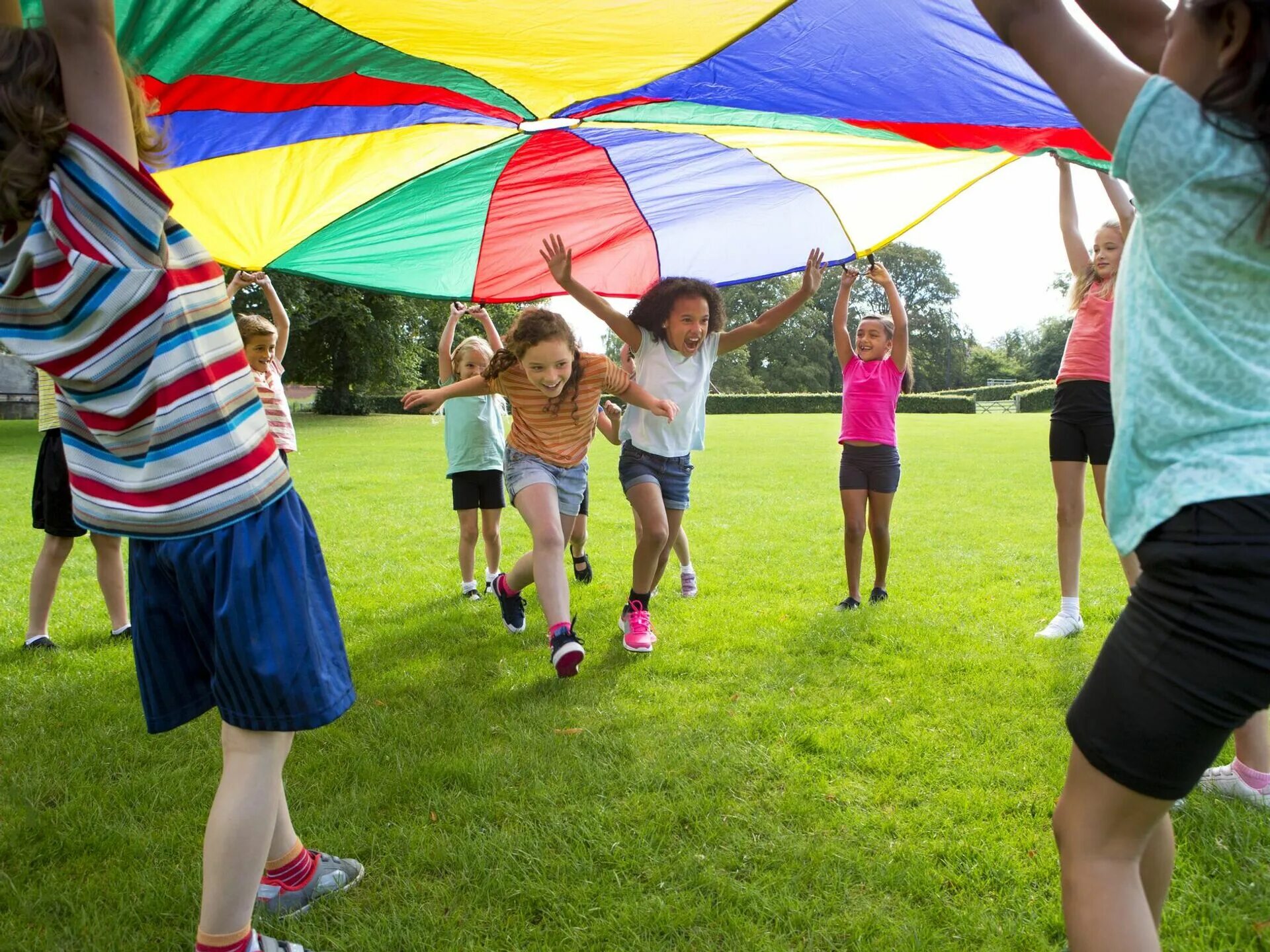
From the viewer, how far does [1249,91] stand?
3.77 ft

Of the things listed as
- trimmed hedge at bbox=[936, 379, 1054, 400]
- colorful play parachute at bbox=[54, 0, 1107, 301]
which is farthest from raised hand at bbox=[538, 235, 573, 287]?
trimmed hedge at bbox=[936, 379, 1054, 400]

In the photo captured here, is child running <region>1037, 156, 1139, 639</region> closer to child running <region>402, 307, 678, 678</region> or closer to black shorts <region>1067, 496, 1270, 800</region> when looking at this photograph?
child running <region>402, 307, 678, 678</region>

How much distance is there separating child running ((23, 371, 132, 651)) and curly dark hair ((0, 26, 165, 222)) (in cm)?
306

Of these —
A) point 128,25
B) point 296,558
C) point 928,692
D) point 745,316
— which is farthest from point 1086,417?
point 745,316

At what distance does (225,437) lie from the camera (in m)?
1.76

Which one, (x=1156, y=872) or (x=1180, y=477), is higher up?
(x=1180, y=477)

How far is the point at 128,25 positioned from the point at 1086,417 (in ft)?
14.1

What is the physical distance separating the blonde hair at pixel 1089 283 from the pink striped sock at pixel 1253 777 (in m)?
2.39

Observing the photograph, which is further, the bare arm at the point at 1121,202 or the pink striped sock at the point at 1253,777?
the bare arm at the point at 1121,202

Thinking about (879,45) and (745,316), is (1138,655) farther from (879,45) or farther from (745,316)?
(745,316)

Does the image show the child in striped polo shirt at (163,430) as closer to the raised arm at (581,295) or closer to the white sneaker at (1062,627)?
the raised arm at (581,295)

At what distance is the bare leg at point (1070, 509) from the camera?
176 inches

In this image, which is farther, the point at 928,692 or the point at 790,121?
the point at 790,121

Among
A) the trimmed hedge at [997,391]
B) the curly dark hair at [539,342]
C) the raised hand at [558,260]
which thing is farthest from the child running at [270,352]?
the trimmed hedge at [997,391]
